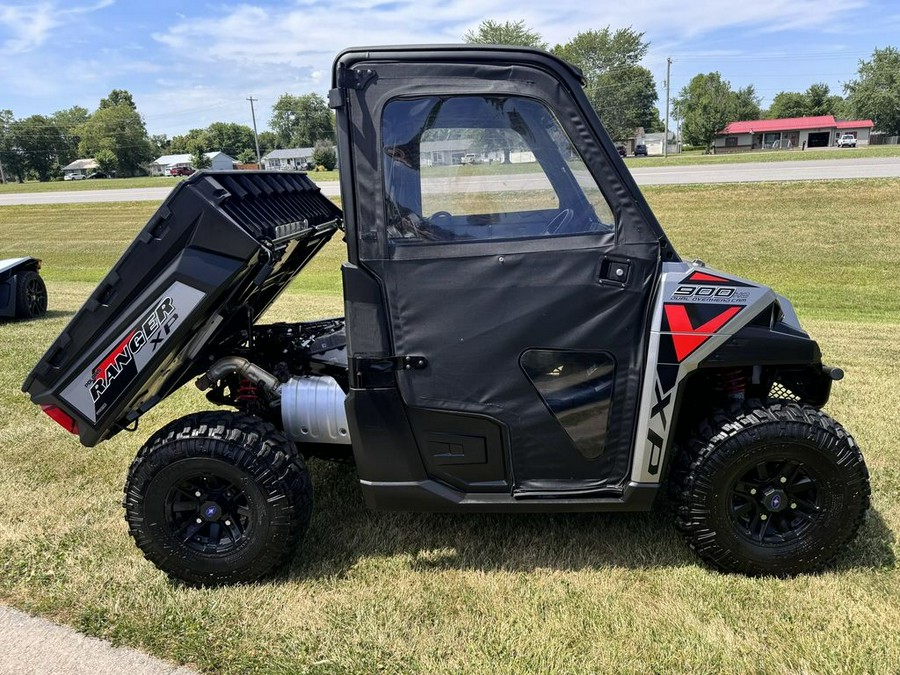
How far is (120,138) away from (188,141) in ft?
52.0

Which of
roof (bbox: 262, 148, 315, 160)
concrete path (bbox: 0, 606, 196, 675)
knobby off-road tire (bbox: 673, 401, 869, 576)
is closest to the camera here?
concrete path (bbox: 0, 606, 196, 675)

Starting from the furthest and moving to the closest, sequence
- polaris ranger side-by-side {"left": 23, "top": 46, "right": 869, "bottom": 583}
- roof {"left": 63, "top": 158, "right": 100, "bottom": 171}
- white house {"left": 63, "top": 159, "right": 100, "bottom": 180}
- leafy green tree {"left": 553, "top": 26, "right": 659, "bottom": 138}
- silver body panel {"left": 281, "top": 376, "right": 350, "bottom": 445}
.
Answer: roof {"left": 63, "top": 158, "right": 100, "bottom": 171}
white house {"left": 63, "top": 159, "right": 100, "bottom": 180}
leafy green tree {"left": 553, "top": 26, "right": 659, "bottom": 138}
silver body panel {"left": 281, "top": 376, "right": 350, "bottom": 445}
polaris ranger side-by-side {"left": 23, "top": 46, "right": 869, "bottom": 583}

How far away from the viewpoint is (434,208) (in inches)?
103

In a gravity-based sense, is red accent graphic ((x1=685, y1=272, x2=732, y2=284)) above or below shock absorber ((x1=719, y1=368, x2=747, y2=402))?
above

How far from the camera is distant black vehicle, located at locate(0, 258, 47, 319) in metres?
8.24

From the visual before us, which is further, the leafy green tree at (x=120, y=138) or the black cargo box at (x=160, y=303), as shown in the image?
the leafy green tree at (x=120, y=138)

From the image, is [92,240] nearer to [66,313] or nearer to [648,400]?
[66,313]

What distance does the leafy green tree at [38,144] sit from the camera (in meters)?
83.9

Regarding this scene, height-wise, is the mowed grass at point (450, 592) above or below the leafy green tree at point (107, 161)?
below

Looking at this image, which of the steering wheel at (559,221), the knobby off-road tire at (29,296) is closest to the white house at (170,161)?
the knobby off-road tire at (29,296)

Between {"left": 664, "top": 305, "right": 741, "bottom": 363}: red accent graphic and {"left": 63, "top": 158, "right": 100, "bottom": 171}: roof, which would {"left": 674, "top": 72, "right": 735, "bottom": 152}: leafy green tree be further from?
{"left": 63, "top": 158, "right": 100, "bottom": 171}: roof

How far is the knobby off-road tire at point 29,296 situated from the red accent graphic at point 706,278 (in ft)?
27.8

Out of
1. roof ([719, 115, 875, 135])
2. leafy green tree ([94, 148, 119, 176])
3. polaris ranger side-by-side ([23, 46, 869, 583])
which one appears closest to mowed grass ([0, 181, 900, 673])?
polaris ranger side-by-side ([23, 46, 869, 583])

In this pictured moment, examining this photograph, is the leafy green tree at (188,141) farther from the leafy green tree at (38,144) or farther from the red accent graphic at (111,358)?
the red accent graphic at (111,358)
